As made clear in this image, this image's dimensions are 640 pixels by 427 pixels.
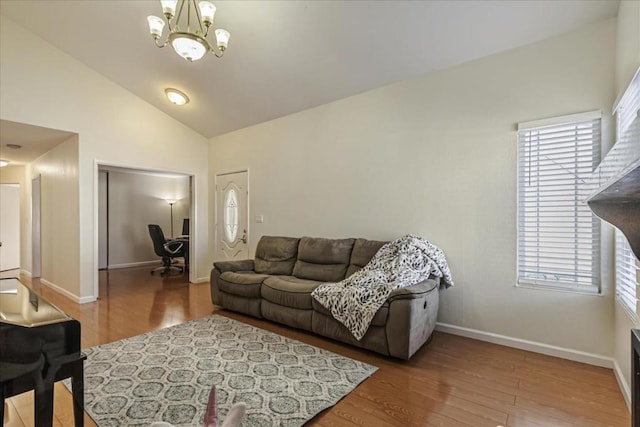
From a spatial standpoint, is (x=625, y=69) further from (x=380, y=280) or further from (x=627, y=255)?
(x=380, y=280)

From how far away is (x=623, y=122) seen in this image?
2.10m

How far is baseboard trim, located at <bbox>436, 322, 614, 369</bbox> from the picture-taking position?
2475 millimetres

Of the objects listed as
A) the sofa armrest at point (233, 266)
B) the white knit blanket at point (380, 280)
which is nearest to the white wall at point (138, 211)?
the sofa armrest at point (233, 266)

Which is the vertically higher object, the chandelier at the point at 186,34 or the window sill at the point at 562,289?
the chandelier at the point at 186,34

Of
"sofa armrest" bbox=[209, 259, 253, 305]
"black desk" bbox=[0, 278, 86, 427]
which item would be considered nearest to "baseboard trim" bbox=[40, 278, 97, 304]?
"sofa armrest" bbox=[209, 259, 253, 305]

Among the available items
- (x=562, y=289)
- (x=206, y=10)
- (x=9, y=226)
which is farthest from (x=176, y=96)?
(x=9, y=226)

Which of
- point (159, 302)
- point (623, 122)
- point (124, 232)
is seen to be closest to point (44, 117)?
point (159, 302)

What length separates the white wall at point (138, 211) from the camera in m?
7.34

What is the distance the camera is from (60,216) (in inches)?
191

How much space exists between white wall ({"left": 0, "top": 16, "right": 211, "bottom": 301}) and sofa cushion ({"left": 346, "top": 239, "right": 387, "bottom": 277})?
3301 mm

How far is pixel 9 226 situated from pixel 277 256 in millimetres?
6638

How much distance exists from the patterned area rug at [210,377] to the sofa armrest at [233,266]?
1.01m

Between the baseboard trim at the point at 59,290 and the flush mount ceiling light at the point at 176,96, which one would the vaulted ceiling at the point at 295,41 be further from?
the baseboard trim at the point at 59,290

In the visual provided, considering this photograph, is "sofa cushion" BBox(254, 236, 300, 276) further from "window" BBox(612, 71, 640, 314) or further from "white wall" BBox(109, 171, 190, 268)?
"white wall" BBox(109, 171, 190, 268)
